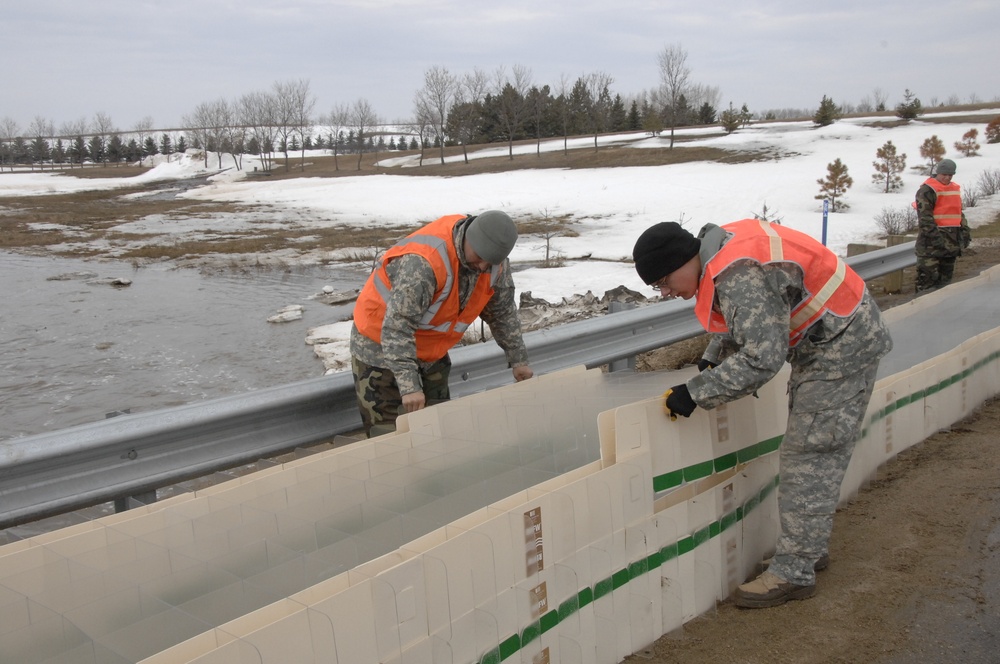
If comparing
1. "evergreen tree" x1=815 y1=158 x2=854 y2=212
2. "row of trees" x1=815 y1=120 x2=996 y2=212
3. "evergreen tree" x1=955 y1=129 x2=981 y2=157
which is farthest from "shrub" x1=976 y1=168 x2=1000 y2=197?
"evergreen tree" x1=955 y1=129 x2=981 y2=157

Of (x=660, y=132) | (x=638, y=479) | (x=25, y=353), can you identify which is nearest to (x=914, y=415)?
(x=638, y=479)

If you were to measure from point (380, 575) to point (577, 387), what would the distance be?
2190 millimetres

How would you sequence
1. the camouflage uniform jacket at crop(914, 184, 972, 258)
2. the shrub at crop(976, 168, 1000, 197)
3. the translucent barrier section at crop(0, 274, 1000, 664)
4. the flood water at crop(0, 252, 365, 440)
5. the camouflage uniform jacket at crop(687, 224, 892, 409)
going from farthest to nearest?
the shrub at crop(976, 168, 1000, 197) < the camouflage uniform jacket at crop(914, 184, 972, 258) < the flood water at crop(0, 252, 365, 440) < the camouflage uniform jacket at crop(687, 224, 892, 409) < the translucent barrier section at crop(0, 274, 1000, 664)

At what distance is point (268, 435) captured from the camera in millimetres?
3666

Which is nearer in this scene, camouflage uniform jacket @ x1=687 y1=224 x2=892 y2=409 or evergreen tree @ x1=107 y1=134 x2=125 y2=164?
camouflage uniform jacket @ x1=687 y1=224 x2=892 y2=409

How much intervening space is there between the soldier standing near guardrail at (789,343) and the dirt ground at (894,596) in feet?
0.56

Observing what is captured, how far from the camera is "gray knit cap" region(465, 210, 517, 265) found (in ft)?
12.0

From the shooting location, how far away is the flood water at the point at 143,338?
30.5 feet

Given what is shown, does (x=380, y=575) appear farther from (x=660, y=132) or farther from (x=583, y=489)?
(x=660, y=132)

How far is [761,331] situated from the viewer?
121 inches

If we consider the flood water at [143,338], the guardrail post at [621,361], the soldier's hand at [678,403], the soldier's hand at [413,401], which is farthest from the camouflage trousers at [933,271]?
the soldier's hand at [413,401]

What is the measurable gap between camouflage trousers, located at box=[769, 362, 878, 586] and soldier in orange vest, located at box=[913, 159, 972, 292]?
7.98m

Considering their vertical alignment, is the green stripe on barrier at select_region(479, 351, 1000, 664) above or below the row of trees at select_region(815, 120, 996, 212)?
below

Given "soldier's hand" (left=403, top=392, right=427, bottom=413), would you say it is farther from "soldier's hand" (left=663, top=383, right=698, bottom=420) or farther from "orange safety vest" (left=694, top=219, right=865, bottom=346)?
"orange safety vest" (left=694, top=219, right=865, bottom=346)
